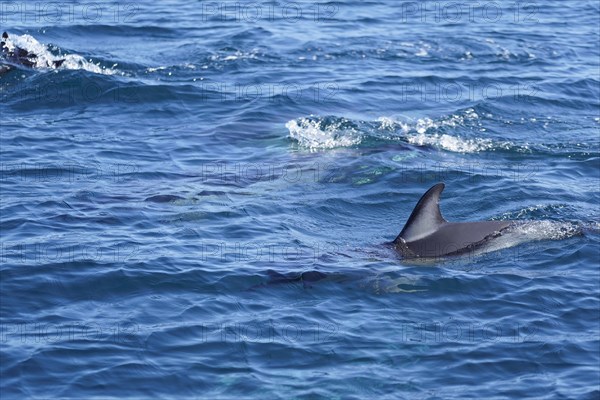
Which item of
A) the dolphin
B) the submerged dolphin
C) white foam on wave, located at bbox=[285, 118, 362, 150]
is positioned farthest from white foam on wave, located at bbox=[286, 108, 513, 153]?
the dolphin

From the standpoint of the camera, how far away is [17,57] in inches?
850

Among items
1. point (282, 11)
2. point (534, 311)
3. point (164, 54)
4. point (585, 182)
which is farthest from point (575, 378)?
point (282, 11)

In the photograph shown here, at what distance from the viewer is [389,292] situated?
41.6 feet

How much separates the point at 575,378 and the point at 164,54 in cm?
1524

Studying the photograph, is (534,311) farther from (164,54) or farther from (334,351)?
(164,54)

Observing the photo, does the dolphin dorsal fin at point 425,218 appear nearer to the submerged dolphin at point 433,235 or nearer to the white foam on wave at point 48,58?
the submerged dolphin at point 433,235

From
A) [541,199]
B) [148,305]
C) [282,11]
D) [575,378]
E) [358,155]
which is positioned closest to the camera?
[575,378]

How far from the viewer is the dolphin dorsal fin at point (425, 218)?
43.5ft

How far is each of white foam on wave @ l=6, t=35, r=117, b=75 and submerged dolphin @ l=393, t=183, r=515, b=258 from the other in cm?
1016

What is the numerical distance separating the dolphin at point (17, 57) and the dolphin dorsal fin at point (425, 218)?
10.6 meters

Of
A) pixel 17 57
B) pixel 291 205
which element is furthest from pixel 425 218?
pixel 17 57

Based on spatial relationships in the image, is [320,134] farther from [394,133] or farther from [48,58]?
[48,58]

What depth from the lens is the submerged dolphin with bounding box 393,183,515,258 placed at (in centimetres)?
1338

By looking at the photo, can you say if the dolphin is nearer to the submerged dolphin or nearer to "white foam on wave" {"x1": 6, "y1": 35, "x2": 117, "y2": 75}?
"white foam on wave" {"x1": 6, "y1": 35, "x2": 117, "y2": 75}
